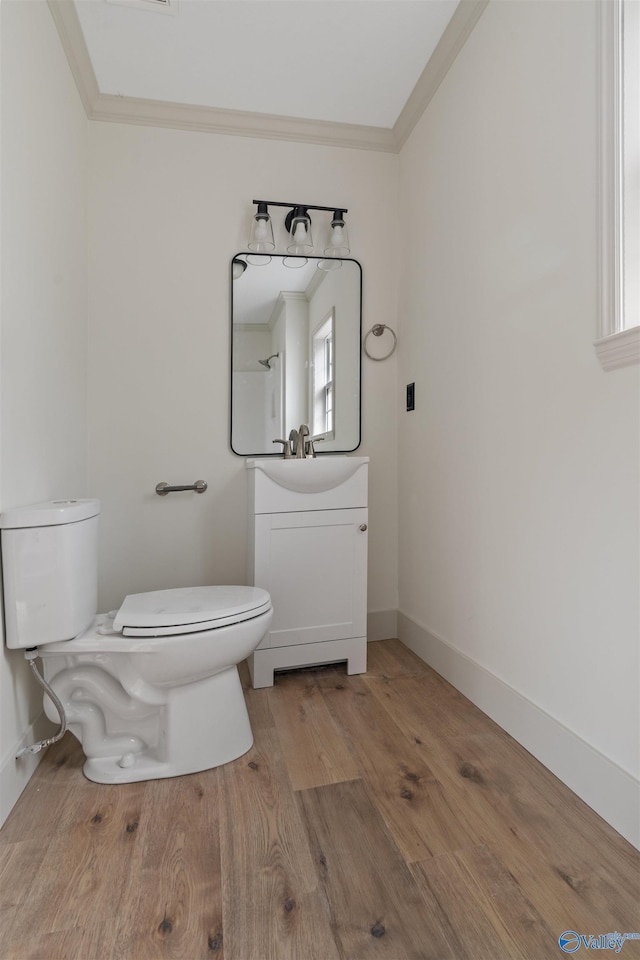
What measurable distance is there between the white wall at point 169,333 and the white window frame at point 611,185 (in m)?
1.40

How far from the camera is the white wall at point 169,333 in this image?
2158mm

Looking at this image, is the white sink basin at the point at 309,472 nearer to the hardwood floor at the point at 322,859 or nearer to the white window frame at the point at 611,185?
the hardwood floor at the point at 322,859

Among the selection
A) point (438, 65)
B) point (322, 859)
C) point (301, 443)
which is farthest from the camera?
point (301, 443)

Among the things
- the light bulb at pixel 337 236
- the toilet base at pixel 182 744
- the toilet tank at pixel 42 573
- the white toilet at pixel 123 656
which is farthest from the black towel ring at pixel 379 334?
the toilet base at pixel 182 744

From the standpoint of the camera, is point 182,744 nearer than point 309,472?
Yes

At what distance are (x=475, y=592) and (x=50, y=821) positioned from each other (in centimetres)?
140

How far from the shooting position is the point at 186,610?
4.74ft

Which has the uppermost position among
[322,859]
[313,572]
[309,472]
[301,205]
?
[301,205]

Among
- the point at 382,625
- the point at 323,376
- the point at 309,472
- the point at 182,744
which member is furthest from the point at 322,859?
the point at 323,376

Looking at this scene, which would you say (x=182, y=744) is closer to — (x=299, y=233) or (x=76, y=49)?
(x=299, y=233)

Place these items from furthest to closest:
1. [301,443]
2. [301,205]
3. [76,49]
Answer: [301,205] < [301,443] < [76,49]

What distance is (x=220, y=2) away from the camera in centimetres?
169

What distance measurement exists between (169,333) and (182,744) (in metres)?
1.64

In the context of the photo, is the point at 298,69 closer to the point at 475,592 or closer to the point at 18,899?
the point at 475,592
